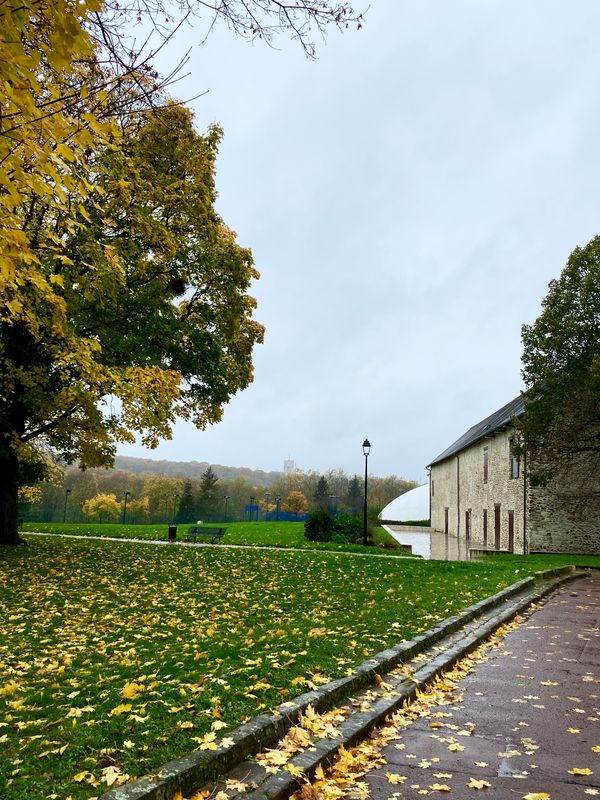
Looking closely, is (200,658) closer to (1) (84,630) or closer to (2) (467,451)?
(1) (84,630)

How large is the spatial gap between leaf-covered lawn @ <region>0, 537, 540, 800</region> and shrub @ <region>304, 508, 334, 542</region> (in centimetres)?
971

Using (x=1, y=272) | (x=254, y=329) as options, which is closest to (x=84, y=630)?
(x=1, y=272)

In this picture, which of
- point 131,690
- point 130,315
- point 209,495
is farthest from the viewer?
point 209,495

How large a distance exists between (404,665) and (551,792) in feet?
8.65

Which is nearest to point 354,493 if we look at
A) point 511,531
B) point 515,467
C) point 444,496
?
point 444,496

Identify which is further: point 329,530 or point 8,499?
point 329,530

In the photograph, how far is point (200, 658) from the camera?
580 centimetres

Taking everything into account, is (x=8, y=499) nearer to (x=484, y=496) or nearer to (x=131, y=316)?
(x=131, y=316)

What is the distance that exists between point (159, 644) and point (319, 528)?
60.7 feet

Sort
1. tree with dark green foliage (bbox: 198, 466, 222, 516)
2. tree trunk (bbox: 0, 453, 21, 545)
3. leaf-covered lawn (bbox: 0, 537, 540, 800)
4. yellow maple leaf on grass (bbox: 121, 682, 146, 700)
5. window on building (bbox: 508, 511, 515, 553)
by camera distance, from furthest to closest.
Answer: tree with dark green foliage (bbox: 198, 466, 222, 516)
window on building (bbox: 508, 511, 515, 553)
tree trunk (bbox: 0, 453, 21, 545)
yellow maple leaf on grass (bbox: 121, 682, 146, 700)
leaf-covered lawn (bbox: 0, 537, 540, 800)

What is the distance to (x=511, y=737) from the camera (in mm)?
4348

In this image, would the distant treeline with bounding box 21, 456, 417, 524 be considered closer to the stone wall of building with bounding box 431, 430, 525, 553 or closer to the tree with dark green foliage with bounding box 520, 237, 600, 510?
the stone wall of building with bounding box 431, 430, 525, 553

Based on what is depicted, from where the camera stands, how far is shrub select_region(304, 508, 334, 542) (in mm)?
→ 24547

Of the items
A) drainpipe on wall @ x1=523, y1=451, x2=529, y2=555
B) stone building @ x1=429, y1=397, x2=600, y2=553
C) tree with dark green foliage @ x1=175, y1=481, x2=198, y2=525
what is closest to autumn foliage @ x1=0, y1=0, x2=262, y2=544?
drainpipe on wall @ x1=523, y1=451, x2=529, y2=555
